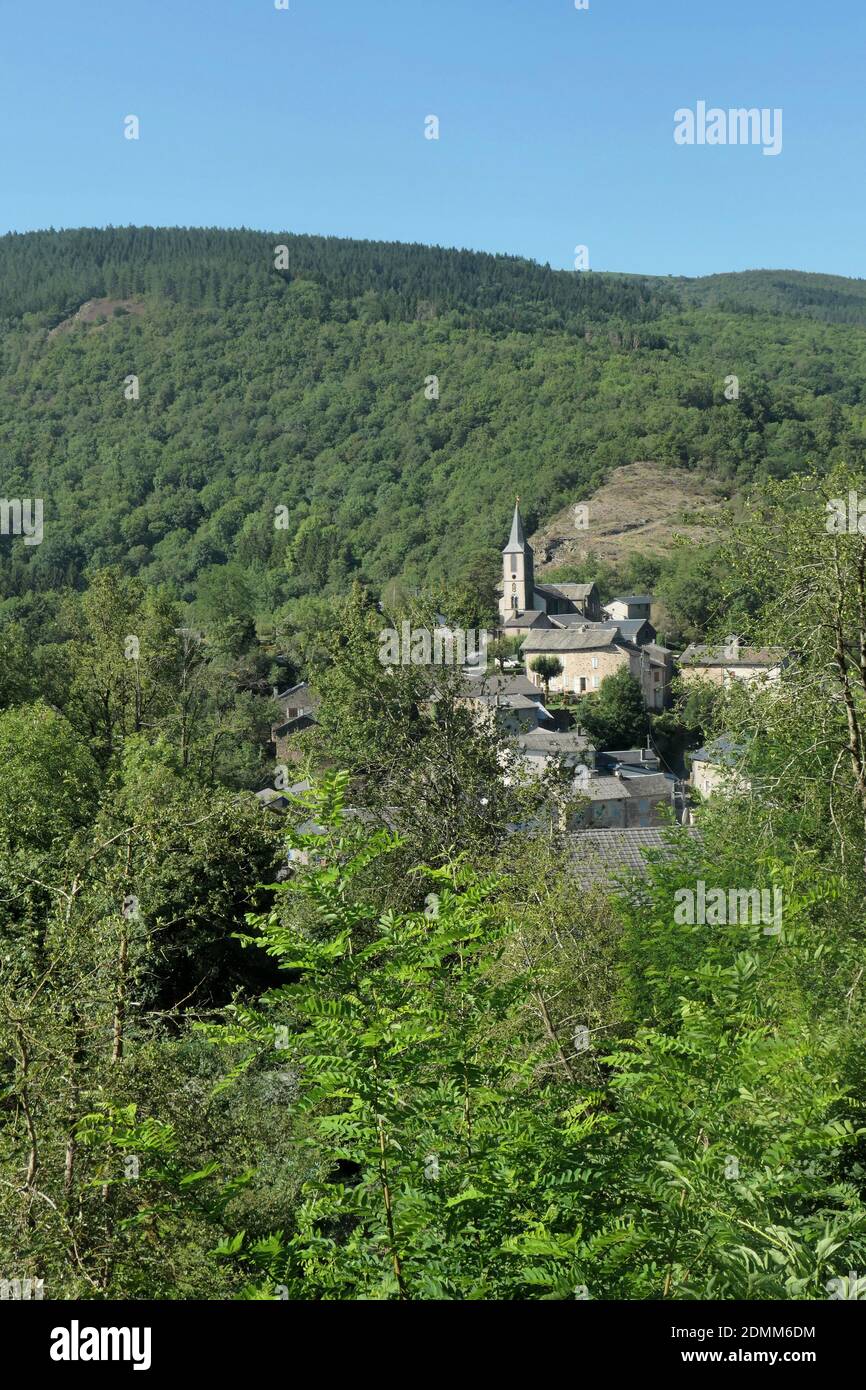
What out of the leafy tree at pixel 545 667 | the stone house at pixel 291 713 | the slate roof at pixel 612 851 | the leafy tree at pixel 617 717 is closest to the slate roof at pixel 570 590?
the leafy tree at pixel 545 667

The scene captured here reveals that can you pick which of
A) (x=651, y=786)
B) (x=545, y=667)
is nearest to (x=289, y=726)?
(x=651, y=786)

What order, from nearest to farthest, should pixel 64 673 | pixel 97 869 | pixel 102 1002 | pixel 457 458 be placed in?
pixel 102 1002 < pixel 97 869 < pixel 64 673 < pixel 457 458

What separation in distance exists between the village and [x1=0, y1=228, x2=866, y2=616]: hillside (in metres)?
9.45

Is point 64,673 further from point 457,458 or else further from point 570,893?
point 457,458

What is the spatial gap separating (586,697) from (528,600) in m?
31.2

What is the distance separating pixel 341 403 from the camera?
526 ft

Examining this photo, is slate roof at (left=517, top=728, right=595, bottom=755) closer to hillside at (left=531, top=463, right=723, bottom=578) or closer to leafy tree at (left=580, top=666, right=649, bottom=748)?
leafy tree at (left=580, top=666, right=649, bottom=748)

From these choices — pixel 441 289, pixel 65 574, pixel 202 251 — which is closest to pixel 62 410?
pixel 65 574

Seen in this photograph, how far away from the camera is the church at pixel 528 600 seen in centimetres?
9862

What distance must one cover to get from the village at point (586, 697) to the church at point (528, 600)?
4.5 inches

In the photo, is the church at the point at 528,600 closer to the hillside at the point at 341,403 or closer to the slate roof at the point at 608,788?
the hillside at the point at 341,403

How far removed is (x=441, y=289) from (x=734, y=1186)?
19286cm

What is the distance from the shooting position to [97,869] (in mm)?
15367
